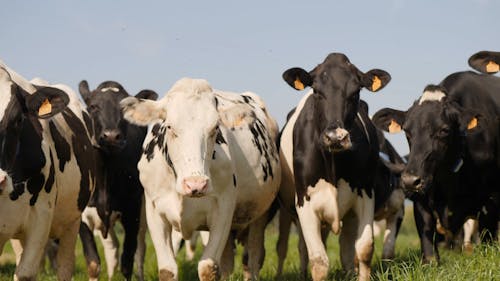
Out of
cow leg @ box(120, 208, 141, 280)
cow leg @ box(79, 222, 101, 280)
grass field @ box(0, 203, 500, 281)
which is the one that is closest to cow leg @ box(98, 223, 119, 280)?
grass field @ box(0, 203, 500, 281)

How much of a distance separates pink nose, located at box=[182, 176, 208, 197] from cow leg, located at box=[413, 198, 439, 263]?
2918 mm

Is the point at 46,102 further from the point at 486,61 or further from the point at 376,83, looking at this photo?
the point at 486,61

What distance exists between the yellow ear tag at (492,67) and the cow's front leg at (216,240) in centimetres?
343

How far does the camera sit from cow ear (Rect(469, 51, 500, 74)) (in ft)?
29.1

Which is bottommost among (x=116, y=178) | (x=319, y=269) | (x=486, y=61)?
(x=319, y=269)

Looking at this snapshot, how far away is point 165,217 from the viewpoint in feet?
23.9

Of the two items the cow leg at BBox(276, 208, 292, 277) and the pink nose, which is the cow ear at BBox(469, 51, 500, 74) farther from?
the pink nose

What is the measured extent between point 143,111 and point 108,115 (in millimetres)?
3146

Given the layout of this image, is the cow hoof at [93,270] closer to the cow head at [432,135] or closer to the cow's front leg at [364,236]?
the cow's front leg at [364,236]

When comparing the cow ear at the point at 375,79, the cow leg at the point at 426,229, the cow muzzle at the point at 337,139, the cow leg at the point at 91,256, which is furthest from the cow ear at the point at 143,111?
the cow leg at the point at 426,229

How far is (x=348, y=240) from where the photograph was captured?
912 cm

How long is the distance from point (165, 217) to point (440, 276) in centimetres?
251

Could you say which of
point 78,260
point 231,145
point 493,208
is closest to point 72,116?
point 231,145

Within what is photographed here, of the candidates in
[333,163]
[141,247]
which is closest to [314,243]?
[333,163]
